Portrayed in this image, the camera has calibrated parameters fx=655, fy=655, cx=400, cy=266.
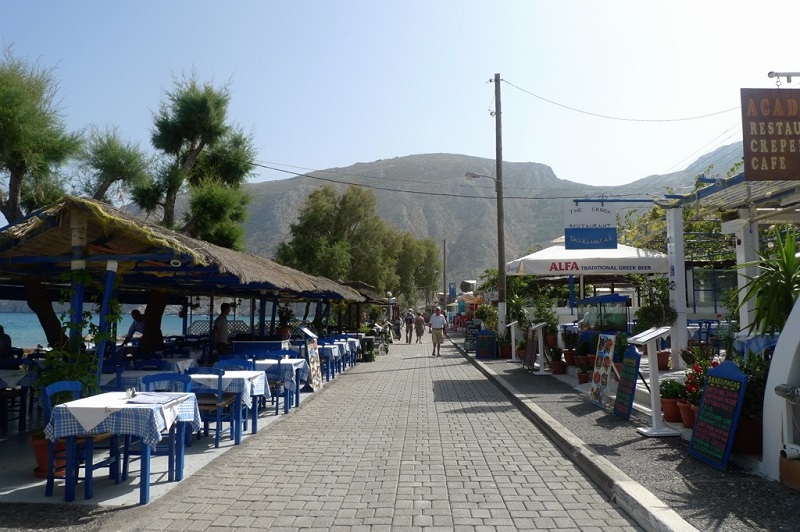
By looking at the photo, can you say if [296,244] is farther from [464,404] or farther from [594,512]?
[594,512]

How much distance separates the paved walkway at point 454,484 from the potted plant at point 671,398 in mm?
511

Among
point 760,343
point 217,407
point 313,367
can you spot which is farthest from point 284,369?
point 760,343

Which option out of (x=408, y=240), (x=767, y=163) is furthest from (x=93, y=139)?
(x=408, y=240)

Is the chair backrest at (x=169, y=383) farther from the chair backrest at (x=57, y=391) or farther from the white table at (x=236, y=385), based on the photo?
the white table at (x=236, y=385)

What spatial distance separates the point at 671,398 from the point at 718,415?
2.00 m

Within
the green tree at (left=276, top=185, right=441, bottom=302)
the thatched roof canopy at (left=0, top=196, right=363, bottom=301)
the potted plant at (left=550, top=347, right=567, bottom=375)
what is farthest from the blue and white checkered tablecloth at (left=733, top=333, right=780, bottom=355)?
the green tree at (left=276, top=185, right=441, bottom=302)

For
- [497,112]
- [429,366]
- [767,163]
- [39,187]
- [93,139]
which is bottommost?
[429,366]

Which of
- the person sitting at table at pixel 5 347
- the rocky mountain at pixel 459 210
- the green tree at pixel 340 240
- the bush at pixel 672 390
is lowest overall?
the bush at pixel 672 390

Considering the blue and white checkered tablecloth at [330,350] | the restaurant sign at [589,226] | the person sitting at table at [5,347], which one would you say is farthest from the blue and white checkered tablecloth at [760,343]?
the person sitting at table at [5,347]

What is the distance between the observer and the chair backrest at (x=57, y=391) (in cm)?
600

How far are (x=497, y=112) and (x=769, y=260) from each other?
1633cm

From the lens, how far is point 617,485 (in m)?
5.59

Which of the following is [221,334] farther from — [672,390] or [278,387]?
[672,390]

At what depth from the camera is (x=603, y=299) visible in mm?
13812
